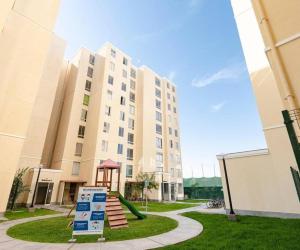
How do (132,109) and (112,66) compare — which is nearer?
(112,66)

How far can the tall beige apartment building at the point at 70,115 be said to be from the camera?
13922mm

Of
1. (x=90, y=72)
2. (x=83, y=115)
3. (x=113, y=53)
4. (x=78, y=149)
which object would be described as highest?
(x=113, y=53)

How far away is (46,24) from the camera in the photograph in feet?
52.7

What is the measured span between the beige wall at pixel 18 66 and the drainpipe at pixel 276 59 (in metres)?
15.4

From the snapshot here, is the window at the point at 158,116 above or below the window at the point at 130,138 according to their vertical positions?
above

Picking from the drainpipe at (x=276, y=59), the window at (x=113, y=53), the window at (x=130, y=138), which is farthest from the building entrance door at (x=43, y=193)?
the drainpipe at (x=276, y=59)

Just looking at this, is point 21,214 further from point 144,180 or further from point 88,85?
point 88,85

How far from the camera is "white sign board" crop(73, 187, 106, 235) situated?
695 centimetres

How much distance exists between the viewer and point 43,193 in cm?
2341

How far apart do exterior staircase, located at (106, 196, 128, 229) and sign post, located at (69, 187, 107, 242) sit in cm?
254

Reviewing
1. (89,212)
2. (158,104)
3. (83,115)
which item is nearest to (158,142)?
(158,104)

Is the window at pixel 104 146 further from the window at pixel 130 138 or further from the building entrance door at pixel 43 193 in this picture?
the building entrance door at pixel 43 193

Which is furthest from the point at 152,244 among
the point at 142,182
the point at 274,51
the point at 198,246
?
the point at 142,182

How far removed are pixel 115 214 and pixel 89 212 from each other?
3.59 metres
